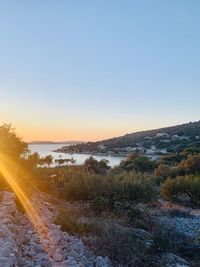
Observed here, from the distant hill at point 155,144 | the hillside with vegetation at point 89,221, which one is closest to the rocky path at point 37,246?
the hillside with vegetation at point 89,221

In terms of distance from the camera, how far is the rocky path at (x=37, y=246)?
24.4ft

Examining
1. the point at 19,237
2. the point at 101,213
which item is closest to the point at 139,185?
the point at 101,213

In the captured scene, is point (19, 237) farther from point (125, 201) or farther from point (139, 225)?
point (125, 201)

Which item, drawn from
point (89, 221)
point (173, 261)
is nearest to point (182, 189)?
point (89, 221)

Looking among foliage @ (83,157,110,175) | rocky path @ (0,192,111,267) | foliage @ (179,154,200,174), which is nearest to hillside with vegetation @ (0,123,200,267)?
rocky path @ (0,192,111,267)

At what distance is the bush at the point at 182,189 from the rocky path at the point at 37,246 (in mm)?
12455

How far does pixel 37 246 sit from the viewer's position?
842cm

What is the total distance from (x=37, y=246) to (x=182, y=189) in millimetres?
14613

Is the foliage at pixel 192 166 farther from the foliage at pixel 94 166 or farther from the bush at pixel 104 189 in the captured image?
the bush at pixel 104 189

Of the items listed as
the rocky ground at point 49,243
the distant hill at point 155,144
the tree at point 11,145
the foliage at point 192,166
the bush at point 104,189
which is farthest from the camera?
the distant hill at point 155,144

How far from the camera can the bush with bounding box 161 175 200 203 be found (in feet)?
70.1

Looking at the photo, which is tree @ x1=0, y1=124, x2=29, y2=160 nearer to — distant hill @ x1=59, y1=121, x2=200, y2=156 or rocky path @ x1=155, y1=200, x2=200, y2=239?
rocky path @ x1=155, y1=200, x2=200, y2=239

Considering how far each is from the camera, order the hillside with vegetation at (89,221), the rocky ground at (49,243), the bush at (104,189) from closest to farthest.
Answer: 1. the rocky ground at (49,243)
2. the hillside with vegetation at (89,221)
3. the bush at (104,189)

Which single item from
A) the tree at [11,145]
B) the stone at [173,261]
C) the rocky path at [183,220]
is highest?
the tree at [11,145]
